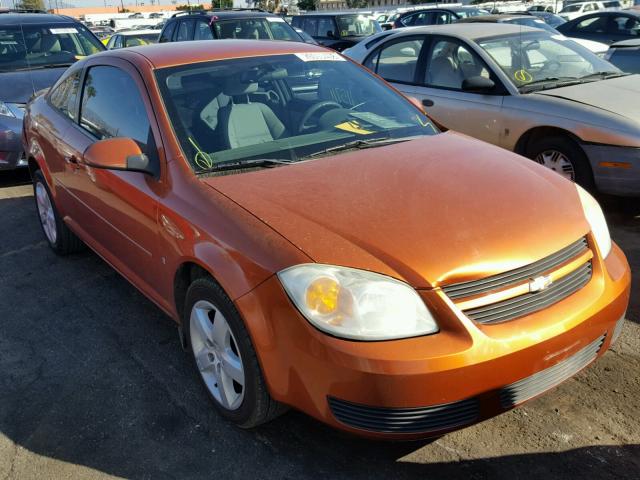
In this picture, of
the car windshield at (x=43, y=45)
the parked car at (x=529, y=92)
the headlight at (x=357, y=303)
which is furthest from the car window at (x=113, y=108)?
the car windshield at (x=43, y=45)

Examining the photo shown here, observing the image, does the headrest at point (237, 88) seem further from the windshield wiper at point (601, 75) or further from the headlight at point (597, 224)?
the windshield wiper at point (601, 75)

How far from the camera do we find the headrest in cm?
343

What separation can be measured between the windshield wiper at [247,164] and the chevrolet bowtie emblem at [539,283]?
1.32 m

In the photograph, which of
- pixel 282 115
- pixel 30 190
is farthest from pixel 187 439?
pixel 30 190

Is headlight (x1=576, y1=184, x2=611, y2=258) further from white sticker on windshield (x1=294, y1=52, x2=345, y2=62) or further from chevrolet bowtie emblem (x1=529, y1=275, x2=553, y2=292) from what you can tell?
white sticker on windshield (x1=294, y1=52, x2=345, y2=62)

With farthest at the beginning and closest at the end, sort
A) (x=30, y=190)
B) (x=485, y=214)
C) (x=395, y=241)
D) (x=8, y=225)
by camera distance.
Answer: (x=30, y=190)
(x=8, y=225)
(x=485, y=214)
(x=395, y=241)

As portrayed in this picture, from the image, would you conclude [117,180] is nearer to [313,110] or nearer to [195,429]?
[313,110]

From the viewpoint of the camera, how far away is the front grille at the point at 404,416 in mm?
2209

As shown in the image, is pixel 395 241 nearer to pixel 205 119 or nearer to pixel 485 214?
pixel 485 214

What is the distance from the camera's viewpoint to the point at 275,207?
103 inches

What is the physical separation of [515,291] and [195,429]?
154 cm

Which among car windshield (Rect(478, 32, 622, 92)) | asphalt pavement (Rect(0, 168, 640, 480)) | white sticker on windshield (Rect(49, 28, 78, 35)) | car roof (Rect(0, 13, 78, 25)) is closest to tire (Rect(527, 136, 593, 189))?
car windshield (Rect(478, 32, 622, 92))

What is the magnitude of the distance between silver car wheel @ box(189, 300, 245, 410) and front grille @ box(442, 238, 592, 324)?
958mm

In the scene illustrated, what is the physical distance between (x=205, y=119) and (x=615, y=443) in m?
2.42
